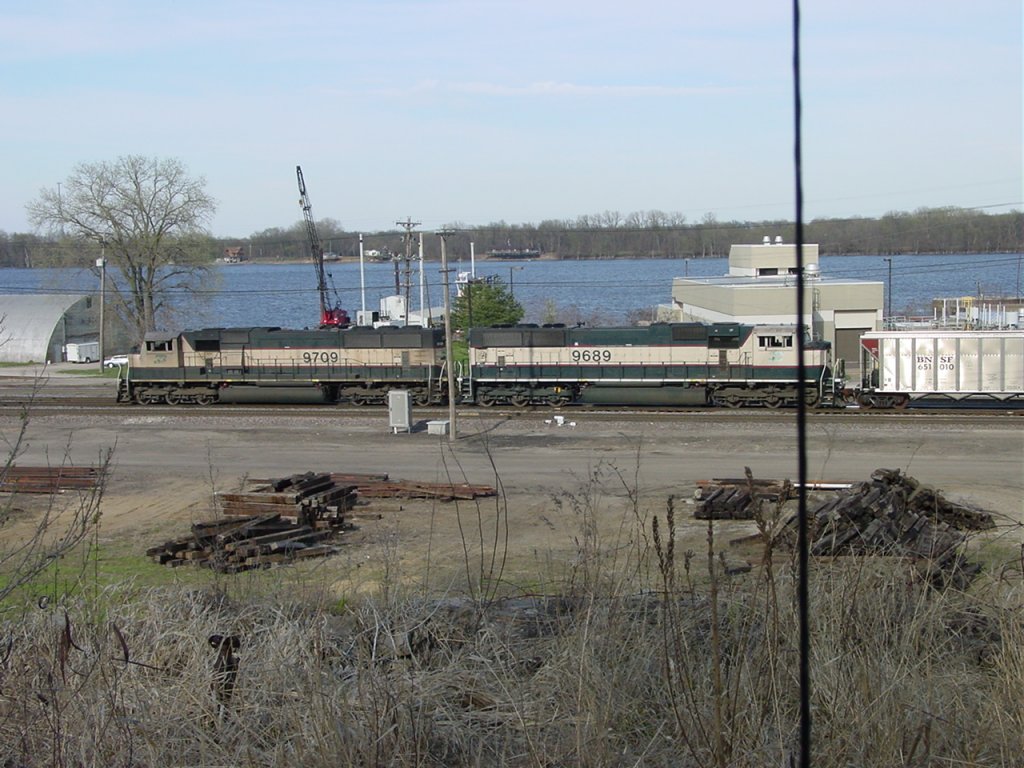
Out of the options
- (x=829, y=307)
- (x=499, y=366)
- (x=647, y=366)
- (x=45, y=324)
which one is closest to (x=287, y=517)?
(x=499, y=366)

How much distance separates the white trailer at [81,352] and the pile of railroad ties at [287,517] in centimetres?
4104

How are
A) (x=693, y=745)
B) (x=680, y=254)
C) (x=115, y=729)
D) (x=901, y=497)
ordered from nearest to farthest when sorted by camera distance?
(x=693, y=745)
(x=115, y=729)
(x=901, y=497)
(x=680, y=254)

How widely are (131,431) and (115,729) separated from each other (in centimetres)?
2633

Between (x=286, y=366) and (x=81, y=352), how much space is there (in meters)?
28.9

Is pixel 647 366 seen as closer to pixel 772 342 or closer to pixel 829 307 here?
pixel 772 342

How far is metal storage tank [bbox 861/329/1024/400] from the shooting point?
2973 cm

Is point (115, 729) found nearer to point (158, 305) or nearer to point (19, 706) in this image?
point (19, 706)

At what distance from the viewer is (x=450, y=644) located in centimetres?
650

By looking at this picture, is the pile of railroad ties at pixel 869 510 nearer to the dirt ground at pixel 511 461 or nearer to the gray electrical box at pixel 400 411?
Answer: the dirt ground at pixel 511 461

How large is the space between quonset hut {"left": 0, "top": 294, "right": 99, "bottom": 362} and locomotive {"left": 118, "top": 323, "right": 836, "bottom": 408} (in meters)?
24.0

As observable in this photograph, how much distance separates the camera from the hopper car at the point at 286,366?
112 feet

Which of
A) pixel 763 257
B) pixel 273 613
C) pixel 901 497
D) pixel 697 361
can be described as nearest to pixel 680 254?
pixel 763 257

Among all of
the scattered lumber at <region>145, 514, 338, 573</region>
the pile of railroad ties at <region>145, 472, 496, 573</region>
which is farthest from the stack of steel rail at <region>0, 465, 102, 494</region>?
the scattered lumber at <region>145, 514, 338, 573</region>

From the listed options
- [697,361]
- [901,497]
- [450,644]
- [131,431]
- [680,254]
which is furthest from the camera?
[680,254]
